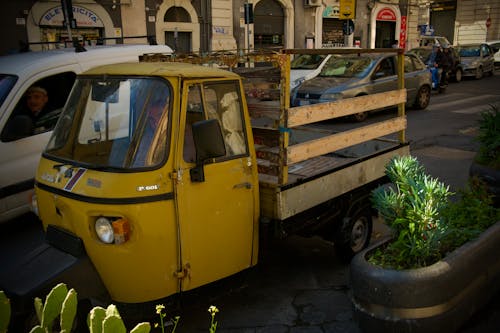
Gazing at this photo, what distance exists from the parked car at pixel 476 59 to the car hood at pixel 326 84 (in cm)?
1392

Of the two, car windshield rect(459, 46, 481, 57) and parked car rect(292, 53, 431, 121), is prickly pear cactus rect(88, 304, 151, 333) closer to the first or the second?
parked car rect(292, 53, 431, 121)

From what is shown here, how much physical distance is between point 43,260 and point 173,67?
5.37 feet

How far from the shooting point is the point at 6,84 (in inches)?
188

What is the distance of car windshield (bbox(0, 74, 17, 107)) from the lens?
4.69 metres

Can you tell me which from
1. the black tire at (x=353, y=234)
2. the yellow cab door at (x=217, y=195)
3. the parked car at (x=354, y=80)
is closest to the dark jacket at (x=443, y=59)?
the parked car at (x=354, y=80)

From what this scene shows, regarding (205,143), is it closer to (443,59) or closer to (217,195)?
(217,195)

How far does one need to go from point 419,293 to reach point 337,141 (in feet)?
6.00

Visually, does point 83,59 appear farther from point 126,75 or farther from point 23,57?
point 126,75

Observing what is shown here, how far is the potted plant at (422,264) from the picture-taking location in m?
2.92

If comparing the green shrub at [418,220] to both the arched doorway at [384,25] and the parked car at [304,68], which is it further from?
the arched doorway at [384,25]

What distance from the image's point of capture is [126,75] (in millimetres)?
3520

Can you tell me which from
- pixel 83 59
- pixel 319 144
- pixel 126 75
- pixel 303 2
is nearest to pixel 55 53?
pixel 83 59

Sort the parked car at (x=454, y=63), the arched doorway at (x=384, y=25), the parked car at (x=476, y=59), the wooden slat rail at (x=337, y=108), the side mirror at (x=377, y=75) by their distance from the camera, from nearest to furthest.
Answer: the wooden slat rail at (x=337, y=108)
the side mirror at (x=377, y=75)
the parked car at (x=454, y=63)
the parked car at (x=476, y=59)
the arched doorway at (x=384, y=25)

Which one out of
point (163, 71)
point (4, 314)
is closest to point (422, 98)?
point (163, 71)
